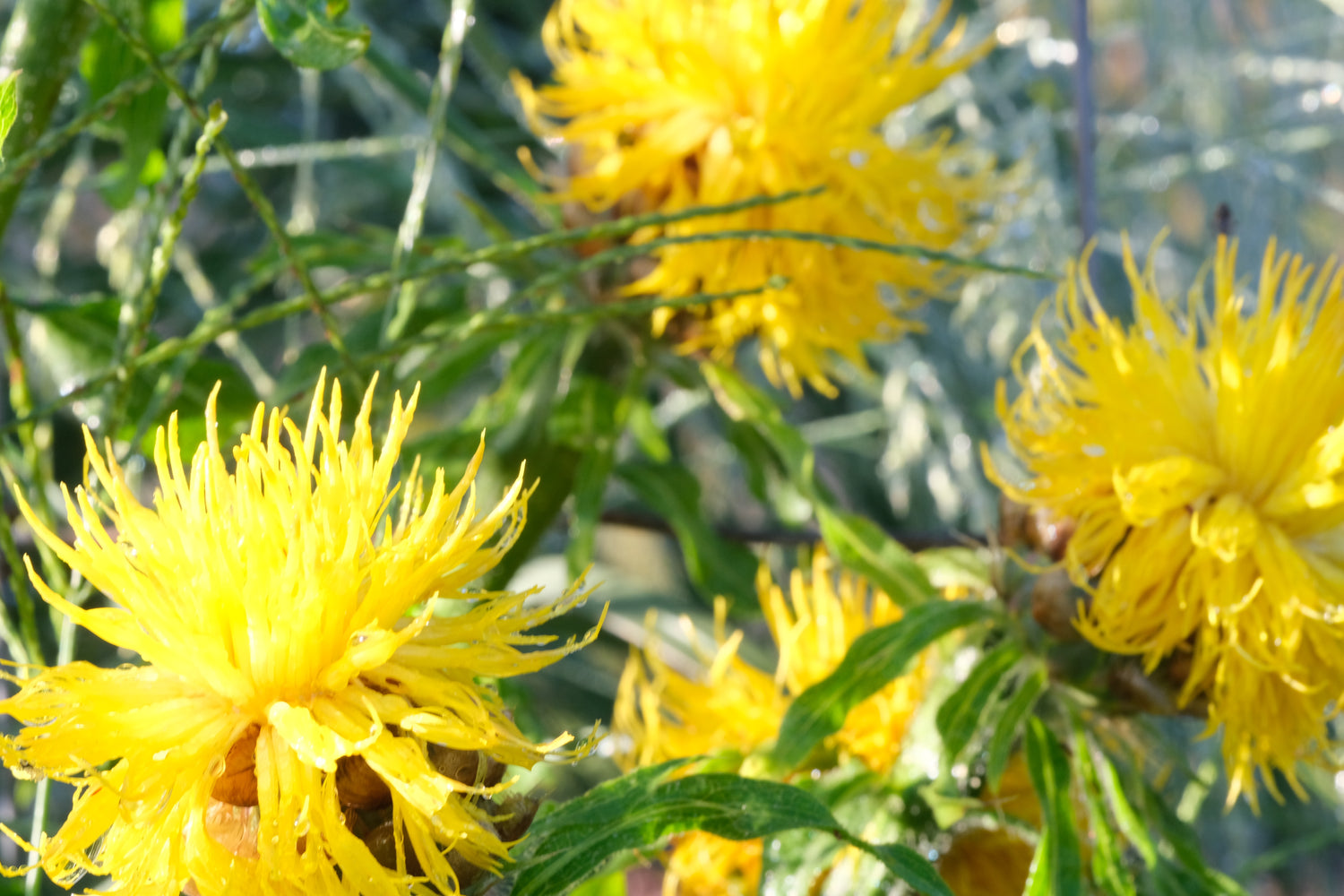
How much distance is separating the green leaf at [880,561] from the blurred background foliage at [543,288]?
0.05 m

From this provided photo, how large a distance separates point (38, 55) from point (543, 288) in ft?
1.07

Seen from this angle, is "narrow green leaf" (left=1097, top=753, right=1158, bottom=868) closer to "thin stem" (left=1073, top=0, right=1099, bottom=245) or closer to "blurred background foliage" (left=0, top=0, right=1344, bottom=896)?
"blurred background foliage" (left=0, top=0, right=1344, bottom=896)

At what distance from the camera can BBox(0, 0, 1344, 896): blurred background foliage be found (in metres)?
0.81

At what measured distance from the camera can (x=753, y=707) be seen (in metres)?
0.88

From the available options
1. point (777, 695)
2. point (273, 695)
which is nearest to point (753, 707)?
point (777, 695)

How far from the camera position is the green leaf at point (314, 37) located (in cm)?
56

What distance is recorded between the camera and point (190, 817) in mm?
452

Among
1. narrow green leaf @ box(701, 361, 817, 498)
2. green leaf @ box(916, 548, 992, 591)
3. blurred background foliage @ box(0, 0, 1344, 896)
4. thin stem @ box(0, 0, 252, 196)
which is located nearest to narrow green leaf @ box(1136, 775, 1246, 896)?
blurred background foliage @ box(0, 0, 1344, 896)

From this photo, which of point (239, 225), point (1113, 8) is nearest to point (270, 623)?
point (239, 225)

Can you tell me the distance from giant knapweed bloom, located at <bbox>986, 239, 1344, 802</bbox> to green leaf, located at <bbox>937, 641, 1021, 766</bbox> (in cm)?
7

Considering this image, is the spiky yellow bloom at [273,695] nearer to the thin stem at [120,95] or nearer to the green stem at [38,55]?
the thin stem at [120,95]

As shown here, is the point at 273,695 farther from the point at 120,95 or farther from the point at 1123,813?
the point at 1123,813

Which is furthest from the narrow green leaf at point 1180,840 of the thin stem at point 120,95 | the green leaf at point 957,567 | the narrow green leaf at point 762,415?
the thin stem at point 120,95

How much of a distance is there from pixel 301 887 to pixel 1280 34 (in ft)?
5.69
